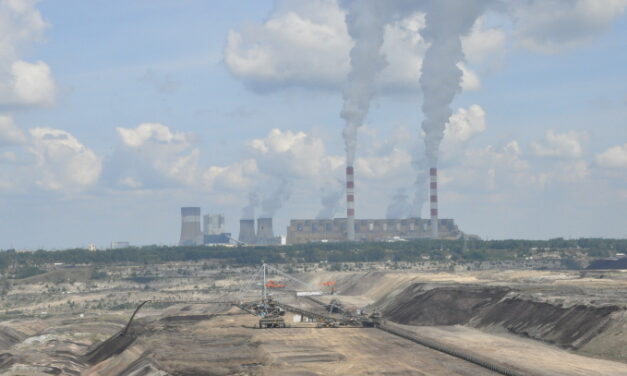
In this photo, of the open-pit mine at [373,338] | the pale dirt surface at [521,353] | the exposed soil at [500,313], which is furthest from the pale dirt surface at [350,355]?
the exposed soil at [500,313]

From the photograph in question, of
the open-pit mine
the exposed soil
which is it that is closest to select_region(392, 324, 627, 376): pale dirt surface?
the open-pit mine

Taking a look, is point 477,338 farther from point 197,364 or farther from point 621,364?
point 197,364

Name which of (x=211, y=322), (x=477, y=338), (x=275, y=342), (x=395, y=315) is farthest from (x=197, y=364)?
(x=395, y=315)

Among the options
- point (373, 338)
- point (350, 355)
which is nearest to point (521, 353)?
point (350, 355)

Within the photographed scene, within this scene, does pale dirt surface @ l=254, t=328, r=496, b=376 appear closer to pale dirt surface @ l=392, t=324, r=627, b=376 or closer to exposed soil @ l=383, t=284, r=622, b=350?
pale dirt surface @ l=392, t=324, r=627, b=376

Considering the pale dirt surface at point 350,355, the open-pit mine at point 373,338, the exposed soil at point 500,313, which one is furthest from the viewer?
the exposed soil at point 500,313

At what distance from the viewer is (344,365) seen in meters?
64.1

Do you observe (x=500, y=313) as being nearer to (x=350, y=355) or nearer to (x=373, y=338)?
(x=373, y=338)

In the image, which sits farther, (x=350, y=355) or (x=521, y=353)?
(x=521, y=353)

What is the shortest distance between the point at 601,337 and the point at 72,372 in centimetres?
4366

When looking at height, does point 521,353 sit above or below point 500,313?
below

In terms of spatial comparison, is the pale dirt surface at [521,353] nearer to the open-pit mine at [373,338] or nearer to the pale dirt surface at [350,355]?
the open-pit mine at [373,338]

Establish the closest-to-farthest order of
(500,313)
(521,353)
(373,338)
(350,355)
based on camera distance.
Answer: (350,355), (521,353), (373,338), (500,313)

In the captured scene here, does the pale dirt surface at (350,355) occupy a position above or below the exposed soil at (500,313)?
below
